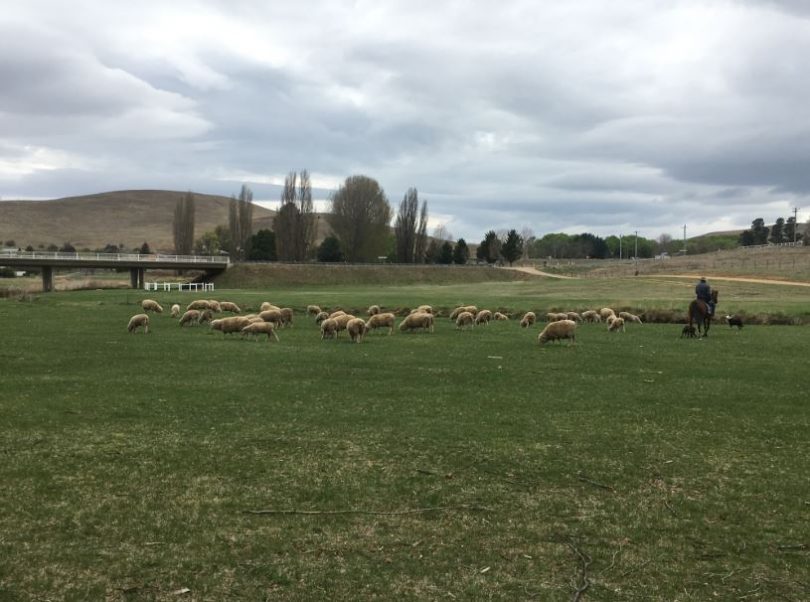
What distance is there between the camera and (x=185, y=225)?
5069 inches

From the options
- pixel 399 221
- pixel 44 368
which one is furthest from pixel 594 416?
pixel 399 221

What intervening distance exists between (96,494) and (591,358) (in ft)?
52.0

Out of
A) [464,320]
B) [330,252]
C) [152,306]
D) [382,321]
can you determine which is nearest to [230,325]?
[382,321]

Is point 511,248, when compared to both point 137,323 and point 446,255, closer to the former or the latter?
point 446,255

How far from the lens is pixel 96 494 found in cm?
777

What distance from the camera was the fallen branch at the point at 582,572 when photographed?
5543 millimetres

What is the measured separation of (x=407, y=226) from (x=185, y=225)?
44117 mm

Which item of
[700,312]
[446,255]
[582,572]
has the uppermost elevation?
[446,255]

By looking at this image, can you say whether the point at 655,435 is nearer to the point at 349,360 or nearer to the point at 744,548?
the point at 744,548

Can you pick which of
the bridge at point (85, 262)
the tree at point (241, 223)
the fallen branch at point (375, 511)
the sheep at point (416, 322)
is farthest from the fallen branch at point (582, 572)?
the tree at point (241, 223)

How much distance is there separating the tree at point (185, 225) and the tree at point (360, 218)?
96.7ft

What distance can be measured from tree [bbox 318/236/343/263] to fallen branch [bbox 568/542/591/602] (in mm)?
132134

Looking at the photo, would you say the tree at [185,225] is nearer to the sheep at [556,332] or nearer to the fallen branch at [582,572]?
the sheep at [556,332]

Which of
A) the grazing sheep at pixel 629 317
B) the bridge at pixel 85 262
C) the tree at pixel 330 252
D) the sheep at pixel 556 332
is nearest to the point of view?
the sheep at pixel 556 332
